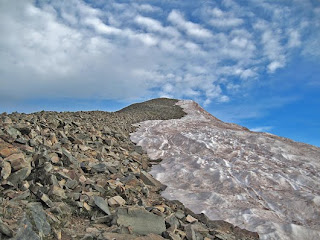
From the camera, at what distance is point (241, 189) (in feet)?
30.7

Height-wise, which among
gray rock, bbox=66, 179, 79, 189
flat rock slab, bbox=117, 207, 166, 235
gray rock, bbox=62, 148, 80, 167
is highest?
gray rock, bbox=62, 148, 80, 167

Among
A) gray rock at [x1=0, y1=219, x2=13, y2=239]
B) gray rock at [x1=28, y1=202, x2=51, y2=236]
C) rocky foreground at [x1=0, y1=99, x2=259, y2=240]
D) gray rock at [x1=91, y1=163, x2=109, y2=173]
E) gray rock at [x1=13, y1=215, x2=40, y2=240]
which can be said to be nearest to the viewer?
gray rock at [x1=0, y1=219, x2=13, y2=239]

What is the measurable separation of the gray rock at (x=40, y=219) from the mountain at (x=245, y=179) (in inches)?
187

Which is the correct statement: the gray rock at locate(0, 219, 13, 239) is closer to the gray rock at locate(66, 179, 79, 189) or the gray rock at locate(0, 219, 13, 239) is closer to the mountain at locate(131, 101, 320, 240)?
the gray rock at locate(66, 179, 79, 189)

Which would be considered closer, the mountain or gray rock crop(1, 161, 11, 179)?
gray rock crop(1, 161, 11, 179)

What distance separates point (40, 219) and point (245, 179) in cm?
830

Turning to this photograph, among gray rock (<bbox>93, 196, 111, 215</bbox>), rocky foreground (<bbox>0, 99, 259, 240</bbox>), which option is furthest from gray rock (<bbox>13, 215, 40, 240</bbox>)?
gray rock (<bbox>93, 196, 111, 215</bbox>)

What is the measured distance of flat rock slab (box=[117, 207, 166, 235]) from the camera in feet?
16.7

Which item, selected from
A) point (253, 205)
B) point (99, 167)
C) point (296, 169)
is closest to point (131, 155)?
point (99, 167)

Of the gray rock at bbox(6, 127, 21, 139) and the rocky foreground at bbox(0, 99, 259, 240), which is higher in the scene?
the gray rock at bbox(6, 127, 21, 139)

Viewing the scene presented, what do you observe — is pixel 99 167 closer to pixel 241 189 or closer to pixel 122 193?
pixel 122 193

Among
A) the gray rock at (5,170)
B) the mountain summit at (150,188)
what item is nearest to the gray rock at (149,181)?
the mountain summit at (150,188)

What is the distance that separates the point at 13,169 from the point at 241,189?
785 cm

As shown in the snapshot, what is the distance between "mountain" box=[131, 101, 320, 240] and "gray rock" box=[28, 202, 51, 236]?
475cm
